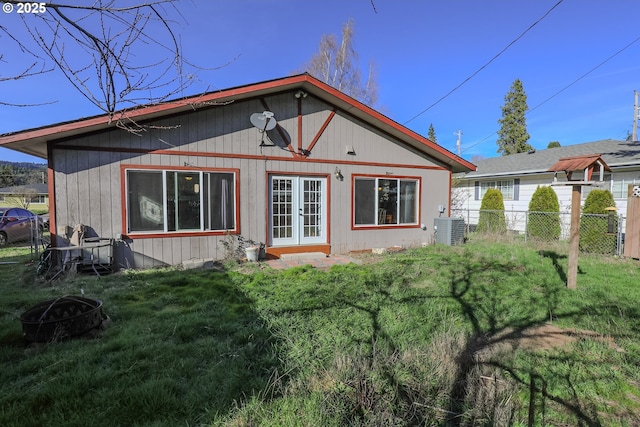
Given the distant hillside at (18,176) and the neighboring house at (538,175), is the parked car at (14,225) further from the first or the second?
the distant hillside at (18,176)

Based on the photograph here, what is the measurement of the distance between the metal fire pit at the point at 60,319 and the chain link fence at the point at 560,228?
9.42m

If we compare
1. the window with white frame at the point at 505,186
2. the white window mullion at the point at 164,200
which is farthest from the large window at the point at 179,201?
the window with white frame at the point at 505,186

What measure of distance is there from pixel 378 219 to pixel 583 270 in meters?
4.47

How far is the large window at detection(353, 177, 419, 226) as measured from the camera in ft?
27.9

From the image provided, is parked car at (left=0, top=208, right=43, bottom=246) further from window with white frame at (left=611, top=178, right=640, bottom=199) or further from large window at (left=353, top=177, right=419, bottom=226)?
window with white frame at (left=611, top=178, right=640, bottom=199)

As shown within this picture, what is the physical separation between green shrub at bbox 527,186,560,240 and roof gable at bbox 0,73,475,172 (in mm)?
3711

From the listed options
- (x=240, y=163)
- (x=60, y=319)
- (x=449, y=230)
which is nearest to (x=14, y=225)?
(x=240, y=163)

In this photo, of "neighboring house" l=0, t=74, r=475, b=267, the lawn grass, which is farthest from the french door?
the lawn grass

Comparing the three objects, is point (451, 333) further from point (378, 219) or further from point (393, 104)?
point (393, 104)

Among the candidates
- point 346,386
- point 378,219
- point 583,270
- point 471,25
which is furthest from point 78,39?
point 471,25

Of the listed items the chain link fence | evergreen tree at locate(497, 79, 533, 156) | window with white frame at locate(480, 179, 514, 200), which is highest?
evergreen tree at locate(497, 79, 533, 156)

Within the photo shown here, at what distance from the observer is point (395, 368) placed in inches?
102

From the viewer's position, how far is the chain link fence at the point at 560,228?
7766 mm

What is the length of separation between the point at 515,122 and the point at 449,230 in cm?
2436
